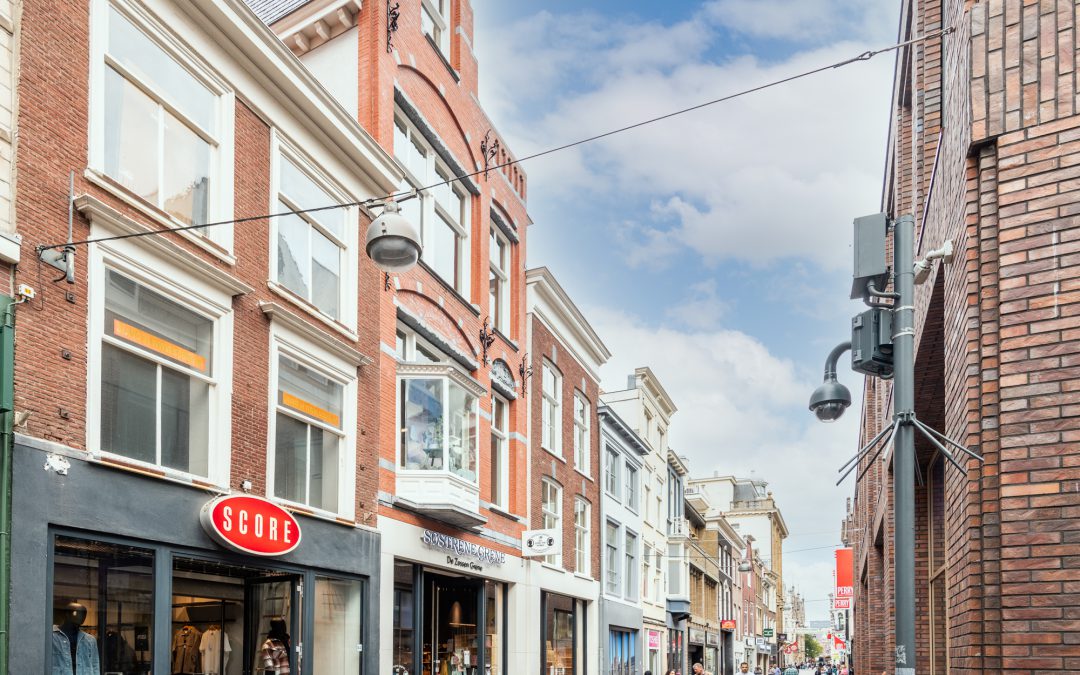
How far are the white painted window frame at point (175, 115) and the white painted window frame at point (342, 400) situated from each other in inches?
67.1

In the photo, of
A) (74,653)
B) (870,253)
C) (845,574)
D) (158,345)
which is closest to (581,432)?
(845,574)

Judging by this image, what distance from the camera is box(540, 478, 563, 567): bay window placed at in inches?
1058

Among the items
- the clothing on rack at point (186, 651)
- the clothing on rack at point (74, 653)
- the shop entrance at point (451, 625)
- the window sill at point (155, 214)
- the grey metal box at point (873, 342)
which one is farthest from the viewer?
the shop entrance at point (451, 625)

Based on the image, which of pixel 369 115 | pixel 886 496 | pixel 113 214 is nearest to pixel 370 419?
pixel 369 115

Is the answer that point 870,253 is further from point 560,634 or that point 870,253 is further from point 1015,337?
point 560,634

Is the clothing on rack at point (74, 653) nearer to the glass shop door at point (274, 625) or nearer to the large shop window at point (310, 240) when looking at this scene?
the glass shop door at point (274, 625)

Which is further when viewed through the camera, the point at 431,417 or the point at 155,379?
the point at 431,417

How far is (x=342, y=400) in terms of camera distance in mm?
16203

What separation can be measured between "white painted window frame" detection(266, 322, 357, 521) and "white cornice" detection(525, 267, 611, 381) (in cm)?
1104

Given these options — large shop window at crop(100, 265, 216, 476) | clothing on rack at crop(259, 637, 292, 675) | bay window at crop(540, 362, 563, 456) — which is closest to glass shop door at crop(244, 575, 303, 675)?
clothing on rack at crop(259, 637, 292, 675)

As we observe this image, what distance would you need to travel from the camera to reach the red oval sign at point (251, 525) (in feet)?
39.9

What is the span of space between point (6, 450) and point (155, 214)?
11.4ft

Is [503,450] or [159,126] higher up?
[159,126]

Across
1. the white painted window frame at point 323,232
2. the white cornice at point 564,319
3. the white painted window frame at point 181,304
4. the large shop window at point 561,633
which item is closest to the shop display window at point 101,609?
the white painted window frame at point 181,304
